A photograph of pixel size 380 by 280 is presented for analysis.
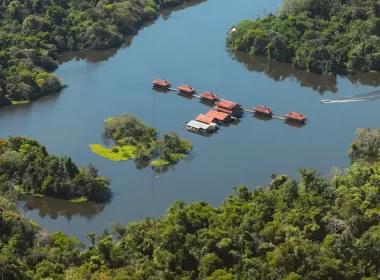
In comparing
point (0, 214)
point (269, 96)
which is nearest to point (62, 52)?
point (269, 96)

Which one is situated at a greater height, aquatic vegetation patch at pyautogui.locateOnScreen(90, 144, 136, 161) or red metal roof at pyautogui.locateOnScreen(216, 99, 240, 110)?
red metal roof at pyautogui.locateOnScreen(216, 99, 240, 110)

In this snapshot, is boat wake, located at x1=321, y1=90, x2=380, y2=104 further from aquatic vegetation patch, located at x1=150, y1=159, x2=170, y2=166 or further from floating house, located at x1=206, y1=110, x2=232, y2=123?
aquatic vegetation patch, located at x1=150, y1=159, x2=170, y2=166

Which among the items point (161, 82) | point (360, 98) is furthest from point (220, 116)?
point (360, 98)

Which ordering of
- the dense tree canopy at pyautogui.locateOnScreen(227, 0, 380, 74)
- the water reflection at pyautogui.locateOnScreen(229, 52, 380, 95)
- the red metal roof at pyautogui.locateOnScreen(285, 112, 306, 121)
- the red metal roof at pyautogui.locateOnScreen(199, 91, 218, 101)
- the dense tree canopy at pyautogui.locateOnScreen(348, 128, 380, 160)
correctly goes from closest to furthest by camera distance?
1. the dense tree canopy at pyautogui.locateOnScreen(348, 128, 380, 160)
2. the red metal roof at pyautogui.locateOnScreen(285, 112, 306, 121)
3. the red metal roof at pyautogui.locateOnScreen(199, 91, 218, 101)
4. the water reflection at pyautogui.locateOnScreen(229, 52, 380, 95)
5. the dense tree canopy at pyautogui.locateOnScreen(227, 0, 380, 74)

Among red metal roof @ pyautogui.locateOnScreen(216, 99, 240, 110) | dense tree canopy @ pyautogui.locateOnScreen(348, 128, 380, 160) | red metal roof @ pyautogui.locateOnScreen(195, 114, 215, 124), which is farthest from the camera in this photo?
red metal roof @ pyautogui.locateOnScreen(216, 99, 240, 110)

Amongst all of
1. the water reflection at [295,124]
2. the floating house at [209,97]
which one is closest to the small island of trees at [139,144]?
the floating house at [209,97]

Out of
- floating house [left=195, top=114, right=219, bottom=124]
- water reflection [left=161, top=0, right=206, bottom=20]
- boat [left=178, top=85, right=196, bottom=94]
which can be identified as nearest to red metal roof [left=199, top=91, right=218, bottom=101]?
boat [left=178, top=85, right=196, bottom=94]
